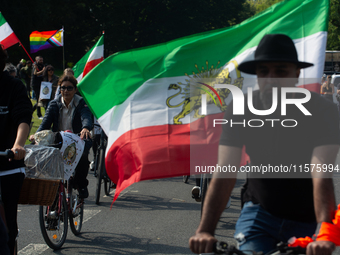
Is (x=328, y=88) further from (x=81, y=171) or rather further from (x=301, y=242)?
(x=301, y=242)

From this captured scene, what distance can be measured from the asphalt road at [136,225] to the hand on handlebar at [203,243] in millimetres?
2812

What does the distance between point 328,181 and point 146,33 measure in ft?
179

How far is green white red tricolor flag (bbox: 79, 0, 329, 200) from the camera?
3.87 m

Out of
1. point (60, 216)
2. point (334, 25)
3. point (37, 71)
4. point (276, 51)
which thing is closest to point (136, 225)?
point (60, 216)

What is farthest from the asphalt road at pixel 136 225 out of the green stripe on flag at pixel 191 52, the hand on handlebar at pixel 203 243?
the hand on handlebar at pixel 203 243

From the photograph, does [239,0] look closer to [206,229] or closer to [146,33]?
[146,33]

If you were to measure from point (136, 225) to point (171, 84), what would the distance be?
8.09 feet

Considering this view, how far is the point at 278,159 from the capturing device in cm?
244

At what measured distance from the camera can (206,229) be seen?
92.0 inches

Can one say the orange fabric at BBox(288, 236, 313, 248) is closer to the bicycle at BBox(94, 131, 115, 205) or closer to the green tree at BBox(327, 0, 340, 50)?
the bicycle at BBox(94, 131, 115, 205)

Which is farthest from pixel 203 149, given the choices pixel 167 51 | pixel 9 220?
pixel 9 220

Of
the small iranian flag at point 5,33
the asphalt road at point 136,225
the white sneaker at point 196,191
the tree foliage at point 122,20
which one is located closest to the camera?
the asphalt road at point 136,225

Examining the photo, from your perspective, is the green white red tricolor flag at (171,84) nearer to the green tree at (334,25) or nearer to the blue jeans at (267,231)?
the blue jeans at (267,231)

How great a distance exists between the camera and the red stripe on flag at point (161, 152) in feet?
12.6
